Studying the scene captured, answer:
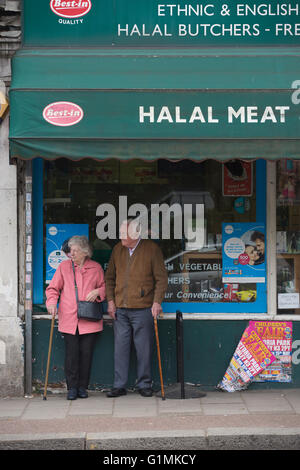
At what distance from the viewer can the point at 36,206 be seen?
856 cm

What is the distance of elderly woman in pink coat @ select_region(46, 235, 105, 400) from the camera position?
805cm

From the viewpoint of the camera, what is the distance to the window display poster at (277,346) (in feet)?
27.3

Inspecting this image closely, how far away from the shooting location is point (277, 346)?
8344mm

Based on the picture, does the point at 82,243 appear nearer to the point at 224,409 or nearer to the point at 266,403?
the point at 224,409

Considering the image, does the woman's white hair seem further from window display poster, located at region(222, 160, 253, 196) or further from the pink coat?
window display poster, located at region(222, 160, 253, 196)

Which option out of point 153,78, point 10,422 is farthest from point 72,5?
point 10,422

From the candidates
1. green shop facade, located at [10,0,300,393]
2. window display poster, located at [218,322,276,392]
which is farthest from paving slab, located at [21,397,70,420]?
window display poster, located at [218,322,276,392]

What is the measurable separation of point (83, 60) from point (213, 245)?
2.64 m

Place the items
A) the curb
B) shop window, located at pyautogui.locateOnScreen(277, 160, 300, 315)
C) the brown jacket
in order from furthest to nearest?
shop window, located at pyautogui.locateOnScreen(277, 160, 300, 315) → the brown jacket → the curb

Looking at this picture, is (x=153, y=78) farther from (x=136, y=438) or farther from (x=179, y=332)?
(x=136, y=438)

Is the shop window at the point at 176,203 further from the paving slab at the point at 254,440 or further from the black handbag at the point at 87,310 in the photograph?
the paving slab at the point at 254,440

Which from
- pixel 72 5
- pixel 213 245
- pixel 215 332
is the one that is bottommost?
pixel 215 332

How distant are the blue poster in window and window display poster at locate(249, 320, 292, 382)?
0.55m

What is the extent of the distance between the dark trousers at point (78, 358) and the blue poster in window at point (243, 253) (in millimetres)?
1797
